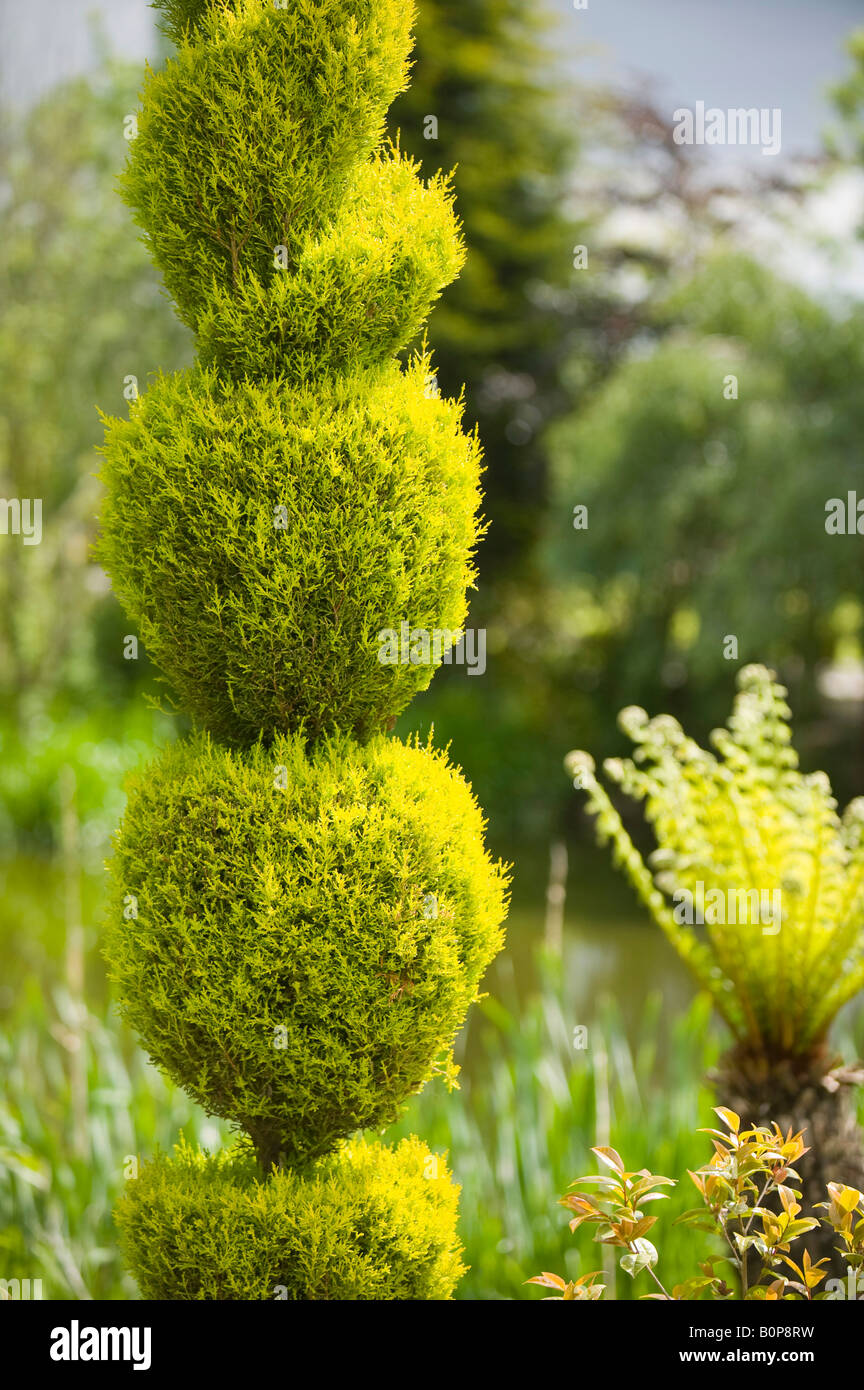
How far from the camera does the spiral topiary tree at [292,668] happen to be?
1898 mm

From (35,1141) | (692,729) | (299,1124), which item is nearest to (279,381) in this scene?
(299,1124)

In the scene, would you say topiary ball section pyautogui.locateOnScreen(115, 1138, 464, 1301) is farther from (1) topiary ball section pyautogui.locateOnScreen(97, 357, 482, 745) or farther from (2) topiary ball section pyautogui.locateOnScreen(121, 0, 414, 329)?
(2) topiary ball section pyautogui.locateOnScreen(121, 0, 414, 329)

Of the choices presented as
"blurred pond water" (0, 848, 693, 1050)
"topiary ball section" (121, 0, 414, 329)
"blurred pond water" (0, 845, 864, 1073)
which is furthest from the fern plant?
"blurred pond water" (0, 848, 693, 1050)

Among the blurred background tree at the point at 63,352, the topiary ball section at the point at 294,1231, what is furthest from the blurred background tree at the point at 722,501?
the topiary ball section at the point at 294,1231

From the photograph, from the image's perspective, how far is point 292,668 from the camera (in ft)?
6.45

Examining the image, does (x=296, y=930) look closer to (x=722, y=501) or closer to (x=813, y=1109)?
(x=813, y=1109)

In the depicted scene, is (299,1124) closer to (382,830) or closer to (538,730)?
(382,830)

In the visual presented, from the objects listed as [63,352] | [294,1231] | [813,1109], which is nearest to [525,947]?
[813,1109]

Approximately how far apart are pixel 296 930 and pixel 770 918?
1.13 meters

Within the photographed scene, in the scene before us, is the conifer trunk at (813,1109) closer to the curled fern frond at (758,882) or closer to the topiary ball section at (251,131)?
the curled fern frond at (758,882)

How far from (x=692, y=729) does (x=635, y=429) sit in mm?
2735

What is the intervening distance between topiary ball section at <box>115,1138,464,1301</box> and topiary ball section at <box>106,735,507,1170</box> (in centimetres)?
11

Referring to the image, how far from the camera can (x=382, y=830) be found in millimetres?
1933

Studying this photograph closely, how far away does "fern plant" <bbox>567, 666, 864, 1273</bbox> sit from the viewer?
246cm
